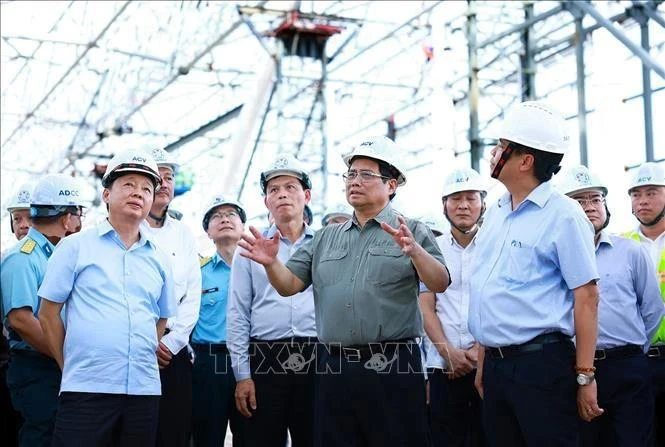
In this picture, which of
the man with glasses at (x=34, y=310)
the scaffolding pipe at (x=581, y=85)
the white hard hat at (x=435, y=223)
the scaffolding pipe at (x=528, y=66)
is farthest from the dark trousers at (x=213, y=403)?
the scaffolding pipe at (x=528, y=66)

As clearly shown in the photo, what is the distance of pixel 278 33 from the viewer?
1578 centimetres

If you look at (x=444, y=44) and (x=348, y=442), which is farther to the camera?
(x=444, y=44)

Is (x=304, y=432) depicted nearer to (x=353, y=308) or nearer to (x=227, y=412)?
(x=227, y=412)

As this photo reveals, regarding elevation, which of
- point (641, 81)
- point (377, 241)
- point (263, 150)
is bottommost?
point (377, 241)

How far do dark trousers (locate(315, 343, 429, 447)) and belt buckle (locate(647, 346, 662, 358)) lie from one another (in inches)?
79.6

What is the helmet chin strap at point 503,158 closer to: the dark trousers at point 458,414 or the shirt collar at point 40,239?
the dark trousers at point 458,414

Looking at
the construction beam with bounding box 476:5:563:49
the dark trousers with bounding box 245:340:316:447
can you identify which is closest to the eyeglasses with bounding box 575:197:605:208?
the dark trousers with bounding box 245:340:316:447

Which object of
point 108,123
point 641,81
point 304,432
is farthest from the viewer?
point 108,123

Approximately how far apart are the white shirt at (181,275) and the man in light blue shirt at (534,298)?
1.64 metres

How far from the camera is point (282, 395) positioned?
5047 mm

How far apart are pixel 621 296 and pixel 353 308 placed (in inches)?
68.5

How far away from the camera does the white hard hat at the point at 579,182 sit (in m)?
5.45

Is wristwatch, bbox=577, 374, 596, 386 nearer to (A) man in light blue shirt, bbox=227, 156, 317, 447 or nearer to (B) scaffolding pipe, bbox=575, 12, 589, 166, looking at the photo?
(A) man in light blue shirt, bbox=227, 156, 317, 447

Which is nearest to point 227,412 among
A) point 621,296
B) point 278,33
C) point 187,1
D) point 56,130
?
point 621,296
